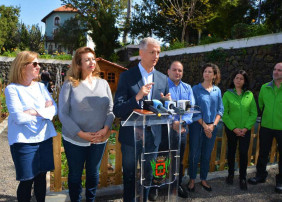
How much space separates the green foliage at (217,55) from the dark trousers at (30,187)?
9.81 m

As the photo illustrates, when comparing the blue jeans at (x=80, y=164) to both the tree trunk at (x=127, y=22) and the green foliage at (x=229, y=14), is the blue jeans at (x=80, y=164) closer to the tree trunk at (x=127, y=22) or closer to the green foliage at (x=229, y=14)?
the green foliage at (x=229, y=14)

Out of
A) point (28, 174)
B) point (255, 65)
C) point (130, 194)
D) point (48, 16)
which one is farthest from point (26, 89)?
point (48, 16)

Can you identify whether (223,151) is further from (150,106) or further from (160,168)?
(150,106)

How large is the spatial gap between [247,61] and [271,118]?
257 inches

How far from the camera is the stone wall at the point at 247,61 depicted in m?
8.27

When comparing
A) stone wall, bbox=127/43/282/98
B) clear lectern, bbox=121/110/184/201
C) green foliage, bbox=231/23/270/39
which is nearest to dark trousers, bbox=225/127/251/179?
clear lectern, bbox=121/110/184/201

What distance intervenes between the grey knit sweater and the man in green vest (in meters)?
2.67

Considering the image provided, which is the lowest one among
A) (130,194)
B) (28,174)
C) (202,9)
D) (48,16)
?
(130,194)

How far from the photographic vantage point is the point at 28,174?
2.24 metres

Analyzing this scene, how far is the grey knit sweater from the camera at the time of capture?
2365mm

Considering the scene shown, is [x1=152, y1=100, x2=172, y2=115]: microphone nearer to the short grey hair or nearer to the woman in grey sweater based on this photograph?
the short grey hair

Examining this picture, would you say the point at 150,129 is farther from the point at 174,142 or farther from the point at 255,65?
the point at 255,65

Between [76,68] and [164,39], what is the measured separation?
→ 2077 centimetres

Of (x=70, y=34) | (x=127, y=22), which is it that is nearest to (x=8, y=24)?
(x=70, y=34)
